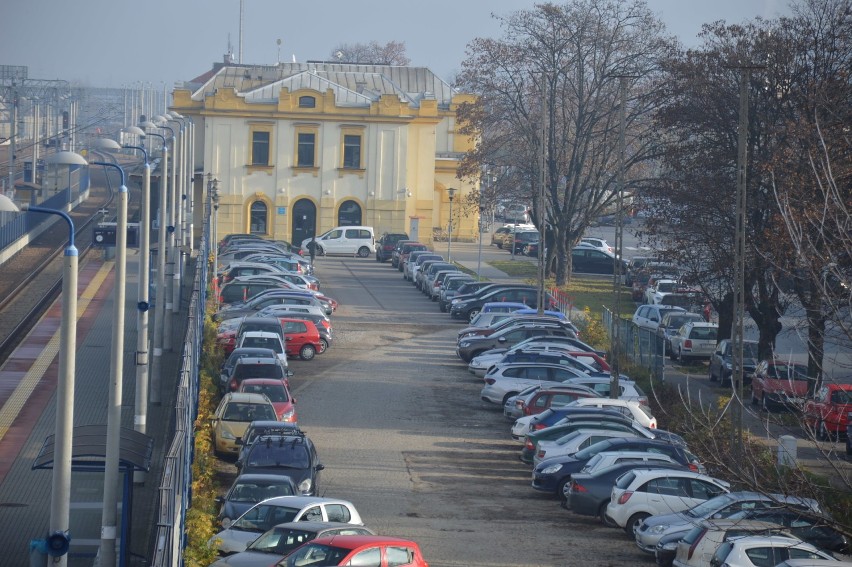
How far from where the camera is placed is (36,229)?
53.9 metres

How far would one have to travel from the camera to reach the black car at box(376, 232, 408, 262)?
6050 centimetres

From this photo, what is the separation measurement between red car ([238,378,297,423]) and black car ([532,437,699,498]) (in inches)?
219

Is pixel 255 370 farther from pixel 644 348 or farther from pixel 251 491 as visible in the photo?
pixel 644 348

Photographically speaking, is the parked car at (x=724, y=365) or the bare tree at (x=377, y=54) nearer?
the parked car at (x=724, y=365)

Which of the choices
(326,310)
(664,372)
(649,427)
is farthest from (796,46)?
(326,310)

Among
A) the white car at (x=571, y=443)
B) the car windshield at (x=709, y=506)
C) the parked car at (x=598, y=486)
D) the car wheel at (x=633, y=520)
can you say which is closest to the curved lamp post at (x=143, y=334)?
the white car at (x=571, y=443)

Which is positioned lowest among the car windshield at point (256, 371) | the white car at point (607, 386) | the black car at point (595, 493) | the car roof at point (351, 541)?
the black car at point (595, 493)

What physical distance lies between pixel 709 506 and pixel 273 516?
6.41 m

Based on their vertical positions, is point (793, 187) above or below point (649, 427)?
above

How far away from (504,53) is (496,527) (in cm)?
3529

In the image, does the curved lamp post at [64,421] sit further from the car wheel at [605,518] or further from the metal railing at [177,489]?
the car wheel at [605,518]

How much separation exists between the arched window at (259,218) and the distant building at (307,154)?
0.05 metres

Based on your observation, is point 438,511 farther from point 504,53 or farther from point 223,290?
point 504,53

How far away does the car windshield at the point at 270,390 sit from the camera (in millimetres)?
24812
